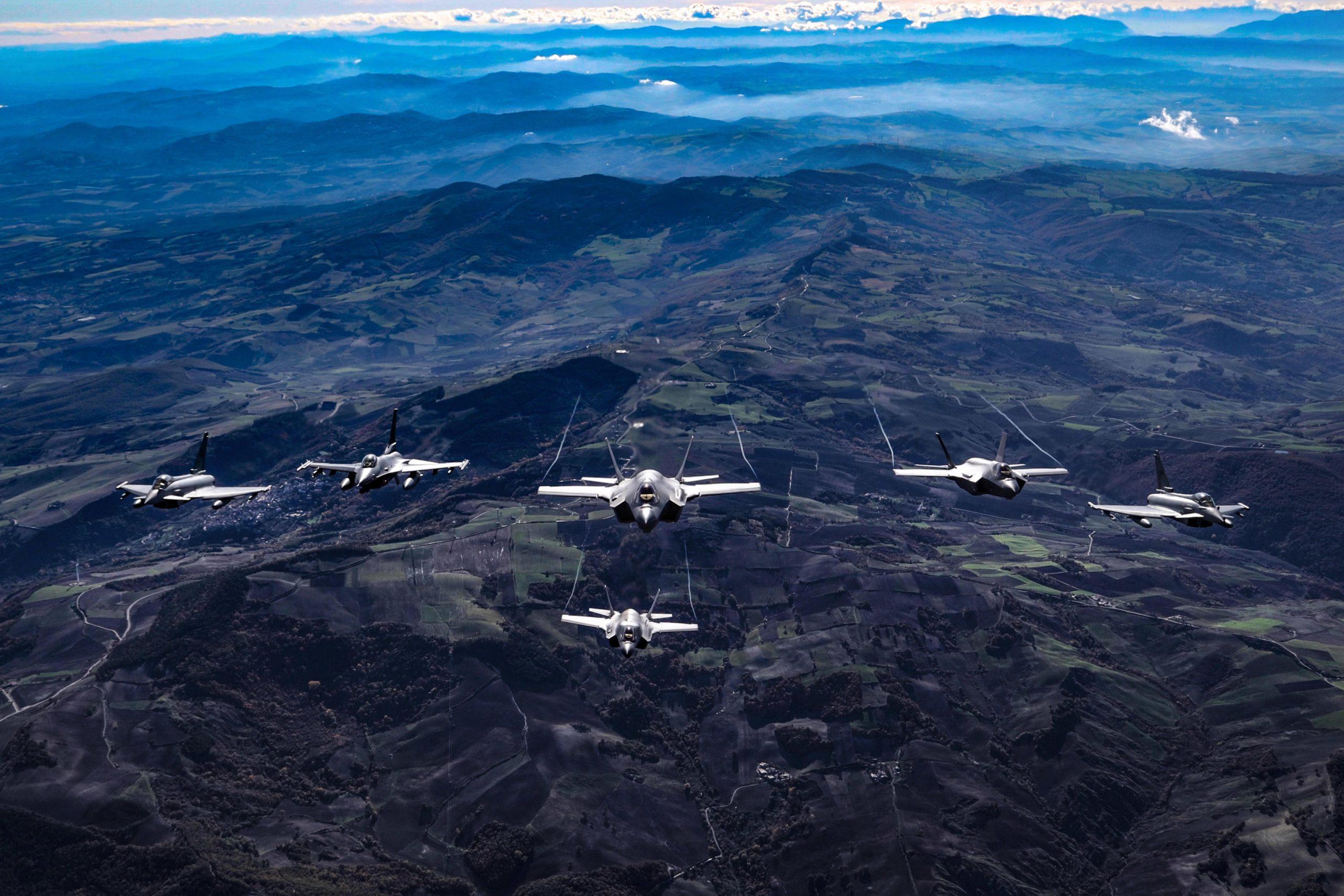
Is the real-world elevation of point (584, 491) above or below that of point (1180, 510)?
above

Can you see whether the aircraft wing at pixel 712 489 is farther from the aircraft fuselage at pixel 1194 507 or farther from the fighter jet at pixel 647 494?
the aircraft fuselage at pixel 1194 507

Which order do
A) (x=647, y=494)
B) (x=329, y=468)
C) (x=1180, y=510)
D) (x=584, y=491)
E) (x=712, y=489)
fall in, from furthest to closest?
1. (x=329, y=468)
2. (x=584, y=491)
3. (x=712, y=489)
4. (x=1180, y=510)
5. (x=647, y=494)

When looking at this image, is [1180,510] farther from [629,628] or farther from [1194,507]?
[629,628]

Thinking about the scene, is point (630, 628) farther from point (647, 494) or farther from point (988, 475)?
point (988, 475)

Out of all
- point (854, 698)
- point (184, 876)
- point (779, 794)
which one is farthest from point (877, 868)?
point (184, 876)

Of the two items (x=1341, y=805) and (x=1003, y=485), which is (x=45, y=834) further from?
(x=1341, y=805)

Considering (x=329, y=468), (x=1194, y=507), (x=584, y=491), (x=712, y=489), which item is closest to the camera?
(x=1194, y=507)

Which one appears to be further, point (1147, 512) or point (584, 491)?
point (584, 491)

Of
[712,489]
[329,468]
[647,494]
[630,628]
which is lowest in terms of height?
[630,628]

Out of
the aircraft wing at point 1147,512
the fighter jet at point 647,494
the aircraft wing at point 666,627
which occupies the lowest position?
the aircraft wing at point 666,627

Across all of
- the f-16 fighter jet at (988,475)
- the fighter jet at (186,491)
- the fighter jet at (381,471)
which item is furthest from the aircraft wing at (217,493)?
the f-16 fighter jet at (988,475)

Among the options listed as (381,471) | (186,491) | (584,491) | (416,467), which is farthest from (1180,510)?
(186,491)
